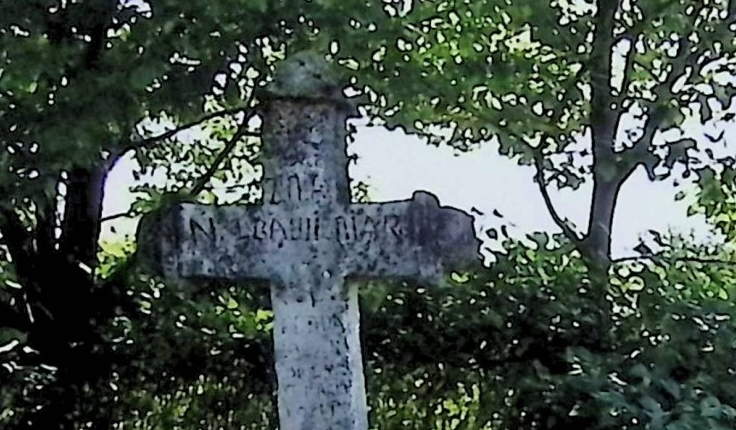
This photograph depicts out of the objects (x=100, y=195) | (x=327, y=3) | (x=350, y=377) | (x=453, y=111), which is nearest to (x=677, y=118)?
(x=453, y=111)

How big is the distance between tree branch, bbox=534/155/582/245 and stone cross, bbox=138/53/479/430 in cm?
142

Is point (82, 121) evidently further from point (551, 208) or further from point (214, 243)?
point (551, 208)

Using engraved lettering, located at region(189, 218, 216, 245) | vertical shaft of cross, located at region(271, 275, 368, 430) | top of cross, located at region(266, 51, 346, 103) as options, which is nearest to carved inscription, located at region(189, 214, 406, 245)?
engraved lettering, located at region(189, 218, 216, 245)

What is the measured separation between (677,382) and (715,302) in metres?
0.39

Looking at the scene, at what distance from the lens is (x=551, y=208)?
504 centimetres

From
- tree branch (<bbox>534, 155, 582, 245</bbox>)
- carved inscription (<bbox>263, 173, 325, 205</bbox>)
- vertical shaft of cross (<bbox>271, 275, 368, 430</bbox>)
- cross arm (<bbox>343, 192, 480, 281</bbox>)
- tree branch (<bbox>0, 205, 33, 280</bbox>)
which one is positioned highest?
tree branch (<bbox>534, 155, 582, 245</bbox>)

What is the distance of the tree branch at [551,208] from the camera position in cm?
485

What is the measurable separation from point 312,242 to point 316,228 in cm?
4

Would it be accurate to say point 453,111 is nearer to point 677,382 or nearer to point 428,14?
point 428,14

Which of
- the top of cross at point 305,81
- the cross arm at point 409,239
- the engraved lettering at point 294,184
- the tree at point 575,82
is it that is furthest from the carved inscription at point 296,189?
the tree at point 575,82

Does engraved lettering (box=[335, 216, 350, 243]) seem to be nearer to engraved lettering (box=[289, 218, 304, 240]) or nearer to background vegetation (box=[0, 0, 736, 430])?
engraved lettering (box=[289, 218, 304, 240])

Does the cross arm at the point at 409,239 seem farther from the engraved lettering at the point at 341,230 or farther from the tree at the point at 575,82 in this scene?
the tree at the point at 575,82

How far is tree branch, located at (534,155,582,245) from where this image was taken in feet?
15.9

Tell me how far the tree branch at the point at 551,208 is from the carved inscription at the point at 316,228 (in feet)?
4.88
